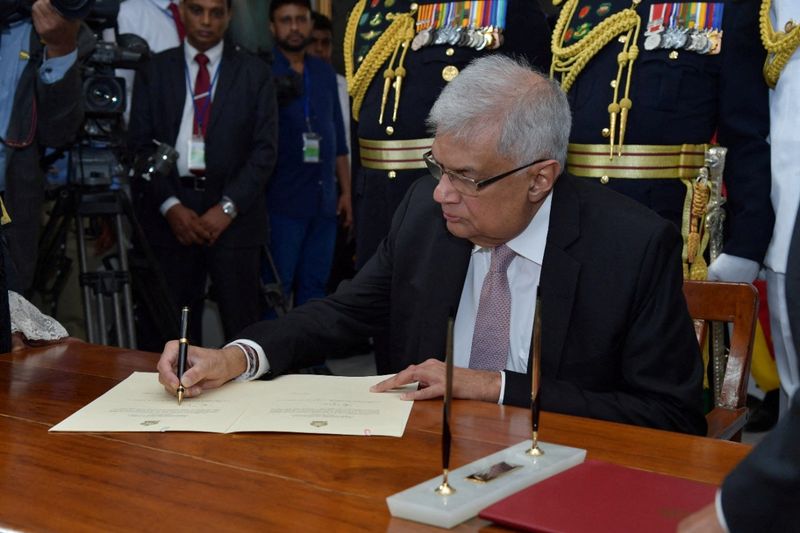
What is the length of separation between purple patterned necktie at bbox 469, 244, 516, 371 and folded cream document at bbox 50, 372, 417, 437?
10.3 inches

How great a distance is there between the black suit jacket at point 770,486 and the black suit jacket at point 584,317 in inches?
32.5

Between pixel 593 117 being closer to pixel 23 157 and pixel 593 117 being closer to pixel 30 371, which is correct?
pixel 30 371

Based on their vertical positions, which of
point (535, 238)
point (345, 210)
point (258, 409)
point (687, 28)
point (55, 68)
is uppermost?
point (687, 28)

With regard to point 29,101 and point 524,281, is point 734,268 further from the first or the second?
point 29,101

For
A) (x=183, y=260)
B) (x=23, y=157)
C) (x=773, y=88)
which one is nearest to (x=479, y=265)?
(x=773, y=88)

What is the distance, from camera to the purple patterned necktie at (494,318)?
2006 millimetres

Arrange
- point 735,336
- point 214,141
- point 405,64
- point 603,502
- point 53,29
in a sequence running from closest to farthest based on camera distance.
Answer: point 603,502 < point 735,336 < point 405,64 < point 53,29 < point 214,141

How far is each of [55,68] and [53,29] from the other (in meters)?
0.14

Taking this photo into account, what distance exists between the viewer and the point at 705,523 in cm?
94

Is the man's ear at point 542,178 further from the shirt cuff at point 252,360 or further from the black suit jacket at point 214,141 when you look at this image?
the black suit jacket at point 214,141

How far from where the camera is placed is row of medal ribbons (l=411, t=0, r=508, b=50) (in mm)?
2832

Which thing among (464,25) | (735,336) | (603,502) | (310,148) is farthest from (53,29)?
(603,502)

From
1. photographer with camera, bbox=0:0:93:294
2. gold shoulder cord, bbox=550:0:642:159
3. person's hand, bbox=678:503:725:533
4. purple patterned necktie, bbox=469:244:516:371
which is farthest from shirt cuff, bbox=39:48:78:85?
person's hand, bbox=678:503:725:533

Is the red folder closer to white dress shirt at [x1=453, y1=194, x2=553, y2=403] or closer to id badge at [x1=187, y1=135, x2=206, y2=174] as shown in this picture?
white dress shirt at [x1=453, y1=194, x2=553, y2=403]
